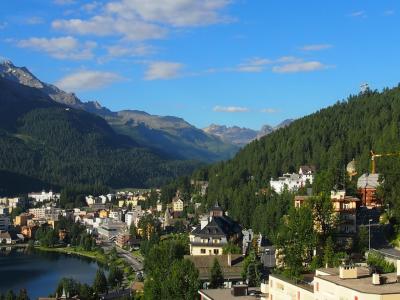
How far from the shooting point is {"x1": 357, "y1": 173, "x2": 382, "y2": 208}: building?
60588 millimetres

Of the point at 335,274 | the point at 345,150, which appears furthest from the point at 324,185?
the point at 345,150

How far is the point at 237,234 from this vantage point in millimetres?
69188

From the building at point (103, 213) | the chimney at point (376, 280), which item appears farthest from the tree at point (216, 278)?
the building at point (103, 213)

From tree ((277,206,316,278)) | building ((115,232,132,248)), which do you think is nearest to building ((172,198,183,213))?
building ((115,232,132,248))

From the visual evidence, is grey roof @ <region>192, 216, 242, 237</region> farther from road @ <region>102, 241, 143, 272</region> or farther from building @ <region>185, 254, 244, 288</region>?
road @ <region>102, 241, 143, 272</region>

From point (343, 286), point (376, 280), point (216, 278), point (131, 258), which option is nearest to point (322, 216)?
point (216, 278)

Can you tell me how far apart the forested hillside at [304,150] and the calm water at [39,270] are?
75.6ft

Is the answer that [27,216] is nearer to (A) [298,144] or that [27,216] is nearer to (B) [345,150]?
(A) [298,144]

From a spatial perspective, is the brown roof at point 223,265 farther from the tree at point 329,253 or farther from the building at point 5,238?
the building at point 5,238

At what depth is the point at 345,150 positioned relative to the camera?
100562mm

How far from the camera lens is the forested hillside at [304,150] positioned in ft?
283

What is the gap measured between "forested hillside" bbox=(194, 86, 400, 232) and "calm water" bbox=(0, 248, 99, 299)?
23040 millimetres

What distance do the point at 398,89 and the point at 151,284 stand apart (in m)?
97.1

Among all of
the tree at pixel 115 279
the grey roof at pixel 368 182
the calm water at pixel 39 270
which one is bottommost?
the calm water at pixel 39 270
